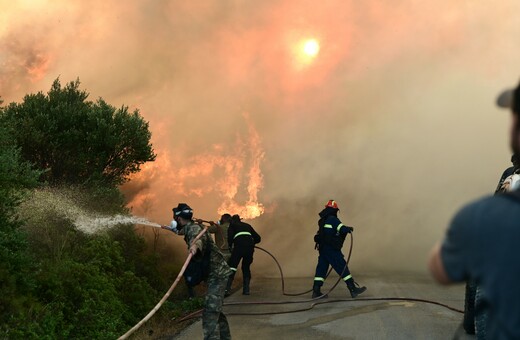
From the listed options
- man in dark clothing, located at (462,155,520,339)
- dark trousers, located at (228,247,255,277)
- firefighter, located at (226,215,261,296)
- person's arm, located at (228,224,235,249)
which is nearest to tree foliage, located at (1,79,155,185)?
person's arm, located at (228,224,235,249)

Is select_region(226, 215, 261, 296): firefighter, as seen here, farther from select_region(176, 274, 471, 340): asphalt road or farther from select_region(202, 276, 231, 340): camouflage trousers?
select_region(202, 276, 231, 340): camouflage trousers

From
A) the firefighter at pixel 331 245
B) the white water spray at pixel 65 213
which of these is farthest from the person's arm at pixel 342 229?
the white water spray at pixel 65 213

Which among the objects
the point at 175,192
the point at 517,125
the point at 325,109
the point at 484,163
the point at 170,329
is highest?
the point at 325,109

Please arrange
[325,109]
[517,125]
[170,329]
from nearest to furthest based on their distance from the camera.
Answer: [517,125] < [170,329] < [325,109]

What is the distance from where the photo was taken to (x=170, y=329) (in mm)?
9148

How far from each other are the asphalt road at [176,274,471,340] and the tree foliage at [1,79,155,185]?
3.87 m

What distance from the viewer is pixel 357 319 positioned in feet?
31.3

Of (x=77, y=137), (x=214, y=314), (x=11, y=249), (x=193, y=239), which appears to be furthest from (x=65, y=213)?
(x=214, y=314)

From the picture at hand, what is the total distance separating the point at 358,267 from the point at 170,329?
10.7m

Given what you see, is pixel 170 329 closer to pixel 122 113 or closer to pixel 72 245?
pixel 72 245

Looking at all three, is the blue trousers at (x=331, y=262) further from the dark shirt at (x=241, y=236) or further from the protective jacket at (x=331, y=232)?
the dark shirt at (x=241, y=236)

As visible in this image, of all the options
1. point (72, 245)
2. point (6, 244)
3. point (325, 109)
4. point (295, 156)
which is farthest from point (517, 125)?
point (325, 109)

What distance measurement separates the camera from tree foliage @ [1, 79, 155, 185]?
40.3 ft

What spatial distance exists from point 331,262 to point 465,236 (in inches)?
401
